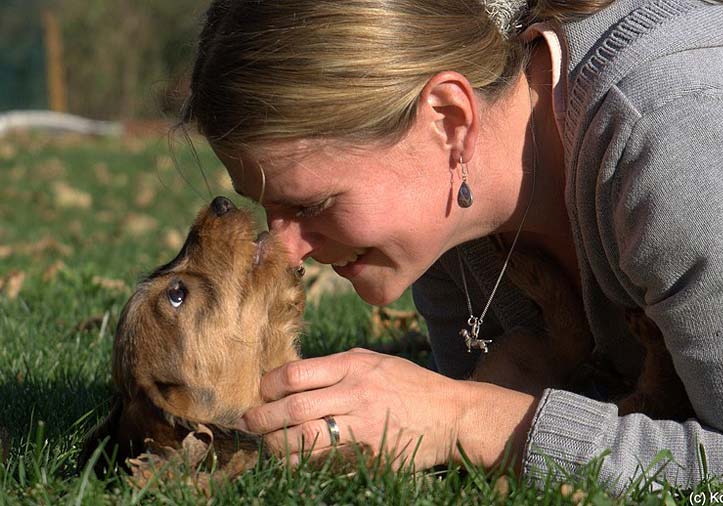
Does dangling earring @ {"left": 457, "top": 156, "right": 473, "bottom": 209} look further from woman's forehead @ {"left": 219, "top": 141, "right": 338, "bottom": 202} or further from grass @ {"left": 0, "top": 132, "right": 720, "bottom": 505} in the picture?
grass @ {"left": 0, "top": 132, "right": 720, "bottom": 505}

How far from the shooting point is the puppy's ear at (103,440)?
2.69 meters

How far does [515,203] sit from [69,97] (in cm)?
2334

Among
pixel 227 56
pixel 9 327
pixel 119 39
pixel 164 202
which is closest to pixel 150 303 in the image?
pixel 227 56

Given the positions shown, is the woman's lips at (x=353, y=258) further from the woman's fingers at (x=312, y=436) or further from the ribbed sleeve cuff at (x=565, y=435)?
the ribbed sleeve cuff at (x=565, y=435)

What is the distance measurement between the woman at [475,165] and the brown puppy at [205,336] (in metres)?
0.13

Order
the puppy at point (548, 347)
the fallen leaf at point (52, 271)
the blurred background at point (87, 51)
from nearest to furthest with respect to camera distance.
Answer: the puppy at point (548, 347)
the fallen leaf at point (52, 271)
the blurred background at point (87, 51)

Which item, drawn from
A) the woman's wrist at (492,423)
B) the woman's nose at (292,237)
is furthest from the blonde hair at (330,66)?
the woman's wrist at (492,423)

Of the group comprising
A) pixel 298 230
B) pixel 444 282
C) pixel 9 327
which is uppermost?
pixel 298 230

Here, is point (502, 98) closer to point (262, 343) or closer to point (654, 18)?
point (654, 18)

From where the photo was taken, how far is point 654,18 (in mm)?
2768

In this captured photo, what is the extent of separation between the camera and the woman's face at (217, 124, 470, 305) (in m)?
2.81

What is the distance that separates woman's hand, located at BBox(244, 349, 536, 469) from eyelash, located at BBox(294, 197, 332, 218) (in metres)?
0.44

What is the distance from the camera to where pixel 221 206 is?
3248 mm

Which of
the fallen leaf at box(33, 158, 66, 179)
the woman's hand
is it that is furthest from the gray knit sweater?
the fallen leaf at box(33, 158, 66, 179)
